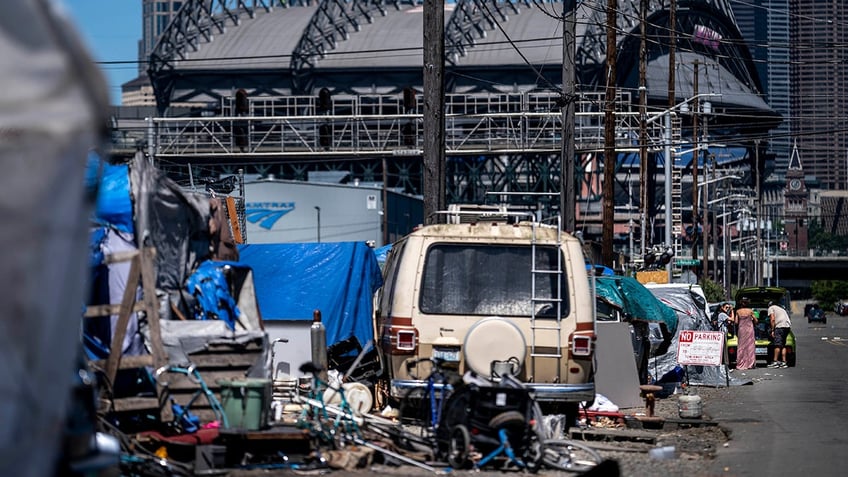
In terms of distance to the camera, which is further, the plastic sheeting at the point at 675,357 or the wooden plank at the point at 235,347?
the plastic sheeting at the point at 675,357

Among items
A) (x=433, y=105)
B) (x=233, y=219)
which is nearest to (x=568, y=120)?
(x=433, y=105)

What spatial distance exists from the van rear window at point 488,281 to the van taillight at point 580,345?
0.97ft

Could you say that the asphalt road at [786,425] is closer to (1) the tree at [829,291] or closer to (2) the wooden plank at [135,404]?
(2) the wooden plank at [135,404]

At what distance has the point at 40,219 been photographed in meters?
4.51

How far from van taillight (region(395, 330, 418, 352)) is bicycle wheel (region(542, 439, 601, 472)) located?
2.13 m

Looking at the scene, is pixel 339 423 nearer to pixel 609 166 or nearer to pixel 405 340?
pixel 405 340

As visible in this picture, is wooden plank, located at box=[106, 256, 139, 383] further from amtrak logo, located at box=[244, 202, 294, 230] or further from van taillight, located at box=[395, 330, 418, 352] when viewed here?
amtrak logo, located at box=[244, 202, 294, 230]

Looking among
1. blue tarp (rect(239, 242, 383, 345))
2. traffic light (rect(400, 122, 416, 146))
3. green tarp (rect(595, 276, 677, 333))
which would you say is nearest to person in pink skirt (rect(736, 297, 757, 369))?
green tarp (rect(595, 276, 677, 333))

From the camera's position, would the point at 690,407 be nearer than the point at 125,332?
No

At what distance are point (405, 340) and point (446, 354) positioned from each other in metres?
0.46

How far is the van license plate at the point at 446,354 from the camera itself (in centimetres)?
1294

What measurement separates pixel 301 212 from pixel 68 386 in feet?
220

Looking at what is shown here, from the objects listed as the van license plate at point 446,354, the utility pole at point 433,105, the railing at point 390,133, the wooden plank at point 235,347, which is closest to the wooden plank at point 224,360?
the wooden plank at point 235,347

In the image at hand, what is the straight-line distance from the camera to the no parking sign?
22062 mm
